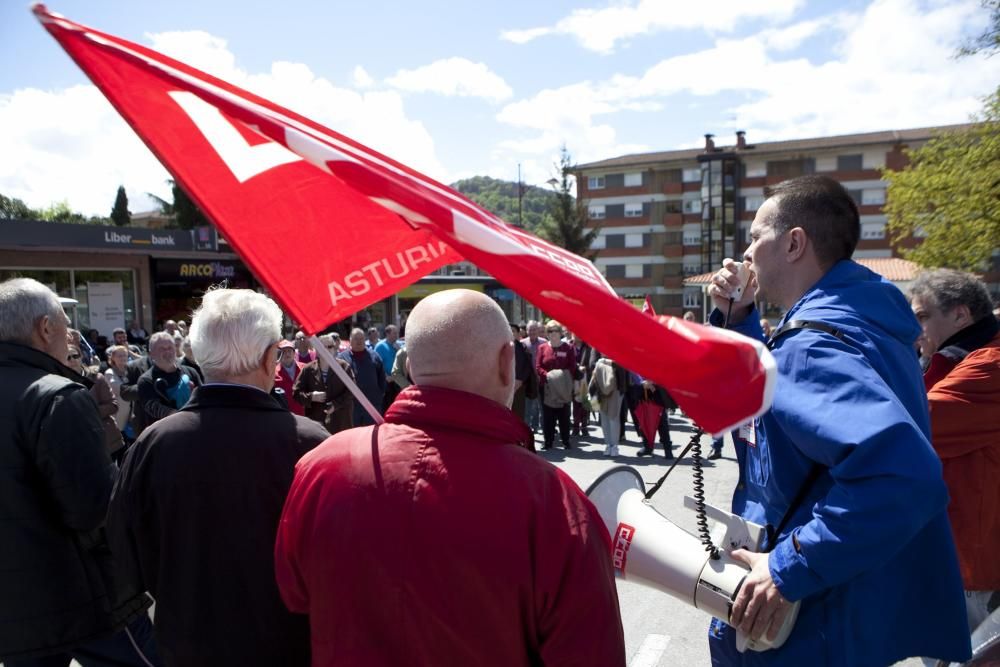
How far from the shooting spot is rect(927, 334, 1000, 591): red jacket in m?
2.80

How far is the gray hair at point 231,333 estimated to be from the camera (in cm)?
225

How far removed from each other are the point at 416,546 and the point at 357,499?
6.9 inches

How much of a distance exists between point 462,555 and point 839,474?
91cm

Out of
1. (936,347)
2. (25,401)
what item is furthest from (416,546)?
(936,347)

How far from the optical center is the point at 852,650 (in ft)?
5.60

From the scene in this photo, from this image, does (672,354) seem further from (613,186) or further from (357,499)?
(613,186)

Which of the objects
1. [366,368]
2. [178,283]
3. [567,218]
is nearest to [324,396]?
[366,368]

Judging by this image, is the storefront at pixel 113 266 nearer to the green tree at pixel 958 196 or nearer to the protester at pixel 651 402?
the protester at pixel 651 402

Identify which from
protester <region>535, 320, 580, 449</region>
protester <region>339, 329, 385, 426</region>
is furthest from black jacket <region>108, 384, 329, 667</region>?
protester <region>535, 320, 580, 449</region>

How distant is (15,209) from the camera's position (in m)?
54.4

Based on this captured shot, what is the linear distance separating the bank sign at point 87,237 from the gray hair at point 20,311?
21.9 meters

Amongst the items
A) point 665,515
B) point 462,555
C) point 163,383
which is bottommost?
point 665,515

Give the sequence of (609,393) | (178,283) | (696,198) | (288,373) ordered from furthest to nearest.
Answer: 1. (696,198)
2. (178,283)
3. (609,393)
4. (288,373)

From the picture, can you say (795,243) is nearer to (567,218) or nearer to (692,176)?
(567,218)
